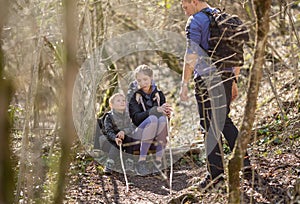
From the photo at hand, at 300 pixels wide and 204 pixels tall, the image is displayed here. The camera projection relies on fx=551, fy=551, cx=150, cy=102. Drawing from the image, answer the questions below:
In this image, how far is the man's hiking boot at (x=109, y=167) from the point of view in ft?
20.7

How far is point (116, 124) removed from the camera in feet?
21.0

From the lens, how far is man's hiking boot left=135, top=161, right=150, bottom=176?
20.2 ft

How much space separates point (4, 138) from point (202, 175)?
376cm

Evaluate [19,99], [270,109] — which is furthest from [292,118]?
[19,99]

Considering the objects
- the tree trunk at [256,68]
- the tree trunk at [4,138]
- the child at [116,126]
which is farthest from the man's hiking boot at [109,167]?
the tree trunk at [4,138]

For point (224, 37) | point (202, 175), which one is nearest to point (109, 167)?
point (202, 175)

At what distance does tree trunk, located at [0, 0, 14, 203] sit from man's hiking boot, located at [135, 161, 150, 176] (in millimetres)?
4046

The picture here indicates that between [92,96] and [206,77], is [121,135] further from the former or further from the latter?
[206,77]

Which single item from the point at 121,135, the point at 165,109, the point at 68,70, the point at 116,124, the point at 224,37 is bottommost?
the point at 121,135

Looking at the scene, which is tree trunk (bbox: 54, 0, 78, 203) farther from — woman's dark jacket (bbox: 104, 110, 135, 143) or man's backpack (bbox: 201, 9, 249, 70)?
woman's dark jacket (bbox: 104, 110, 135, 143)

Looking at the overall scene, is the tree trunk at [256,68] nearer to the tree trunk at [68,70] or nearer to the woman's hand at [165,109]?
the tree trunk at [68,70]

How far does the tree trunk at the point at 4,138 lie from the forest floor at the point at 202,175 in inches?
92.4

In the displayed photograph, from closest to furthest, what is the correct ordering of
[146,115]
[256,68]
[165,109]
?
[256,68] → [165,109] → [146,115]

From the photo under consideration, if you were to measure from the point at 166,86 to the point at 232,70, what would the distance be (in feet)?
20.1
